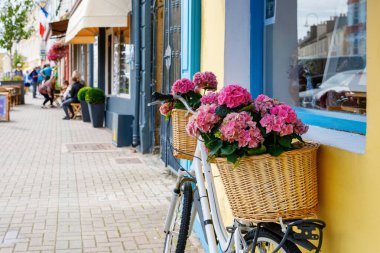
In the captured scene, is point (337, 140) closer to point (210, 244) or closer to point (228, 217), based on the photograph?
point (210, 244)

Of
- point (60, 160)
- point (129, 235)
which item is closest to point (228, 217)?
point (129, 235)

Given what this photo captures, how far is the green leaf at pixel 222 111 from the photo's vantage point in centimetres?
268

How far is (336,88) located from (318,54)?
0.35m

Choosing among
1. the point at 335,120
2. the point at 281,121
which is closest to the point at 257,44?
the point at 335,120

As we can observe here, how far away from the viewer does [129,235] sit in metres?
5.27

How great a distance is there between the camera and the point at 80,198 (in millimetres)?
6742

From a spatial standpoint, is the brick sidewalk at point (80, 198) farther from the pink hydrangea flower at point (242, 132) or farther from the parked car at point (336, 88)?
the pink hydrangea flower at point (242, 132)

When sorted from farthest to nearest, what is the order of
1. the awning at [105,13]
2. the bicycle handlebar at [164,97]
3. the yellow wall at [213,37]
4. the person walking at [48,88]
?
the person walking at [48,88] → the awning at [105,13] → the yellow wall at [213,37] → the bicycle handlebar at [164,97]

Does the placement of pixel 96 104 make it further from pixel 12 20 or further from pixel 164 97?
pixel 12 20

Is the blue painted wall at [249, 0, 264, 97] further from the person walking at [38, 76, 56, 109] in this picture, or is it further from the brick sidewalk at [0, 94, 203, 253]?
the person walking at [38, 76, 56, 109]

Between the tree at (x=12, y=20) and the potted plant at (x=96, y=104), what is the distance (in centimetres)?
1591

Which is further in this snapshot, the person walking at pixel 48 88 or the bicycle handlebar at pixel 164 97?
the person walking at pixel 48 88

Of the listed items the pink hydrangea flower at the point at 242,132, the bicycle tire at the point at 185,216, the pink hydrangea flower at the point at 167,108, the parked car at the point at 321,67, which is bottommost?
the bicycle tire at the point at 185,216

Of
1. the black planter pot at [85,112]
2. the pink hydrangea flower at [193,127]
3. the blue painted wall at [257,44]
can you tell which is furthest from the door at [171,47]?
the black planter pot at [85,112]
